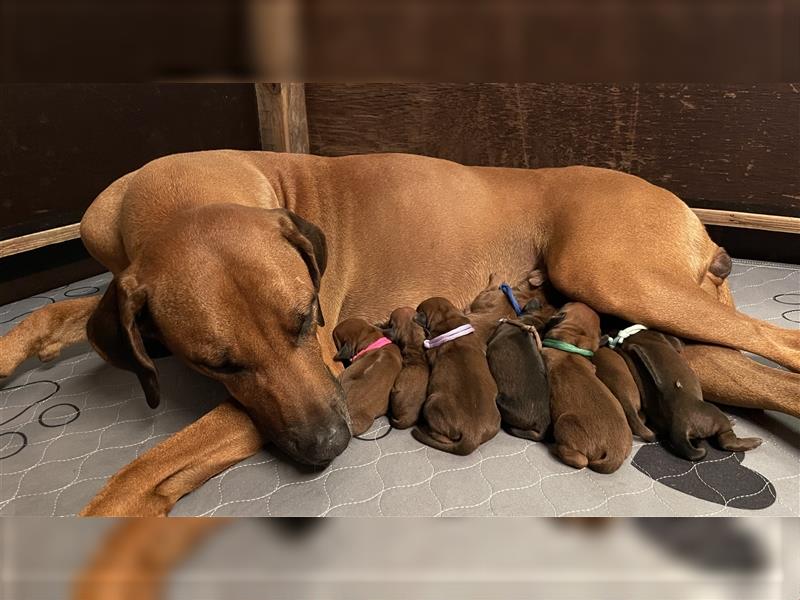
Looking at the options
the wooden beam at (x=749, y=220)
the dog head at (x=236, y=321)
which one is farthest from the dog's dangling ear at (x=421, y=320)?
the wooden beam at (x=749, y=220)

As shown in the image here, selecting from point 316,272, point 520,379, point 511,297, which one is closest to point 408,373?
point 520,379

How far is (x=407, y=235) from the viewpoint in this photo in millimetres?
2615

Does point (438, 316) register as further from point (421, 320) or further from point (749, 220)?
point (749, 220)

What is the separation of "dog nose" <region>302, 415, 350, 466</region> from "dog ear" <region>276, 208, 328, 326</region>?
0.35 metres

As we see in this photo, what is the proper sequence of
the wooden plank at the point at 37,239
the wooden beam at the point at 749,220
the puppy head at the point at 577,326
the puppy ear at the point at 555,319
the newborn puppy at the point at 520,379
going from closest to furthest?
1. the newborn puppy at the point at 520,379
2. the puppy head at the point at 577,326
3. the puppy ear at the point at 555,319
4. the wooden plank at the point at 37,239
5. the wooden beam at the point at 749,220

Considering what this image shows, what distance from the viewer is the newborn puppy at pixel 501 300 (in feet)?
8.29

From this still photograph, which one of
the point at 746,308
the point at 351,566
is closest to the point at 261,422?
the point at 351,566

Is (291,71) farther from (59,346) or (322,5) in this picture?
(59,346)

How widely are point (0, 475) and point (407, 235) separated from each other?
1.68 m

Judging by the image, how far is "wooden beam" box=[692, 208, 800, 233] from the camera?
10.7 feet

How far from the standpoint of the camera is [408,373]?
226 centimetres

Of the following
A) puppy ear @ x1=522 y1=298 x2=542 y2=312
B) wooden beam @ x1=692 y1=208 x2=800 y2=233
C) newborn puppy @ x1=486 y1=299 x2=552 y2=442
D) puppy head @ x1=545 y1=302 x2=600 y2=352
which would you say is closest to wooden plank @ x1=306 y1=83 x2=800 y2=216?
wooden beam @ x1=692 y1=208 x2=800 y2=233

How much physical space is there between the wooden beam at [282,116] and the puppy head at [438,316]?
78.2 inches

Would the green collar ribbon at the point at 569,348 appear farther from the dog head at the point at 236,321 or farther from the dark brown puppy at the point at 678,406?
the dog head at the point at 236,321
